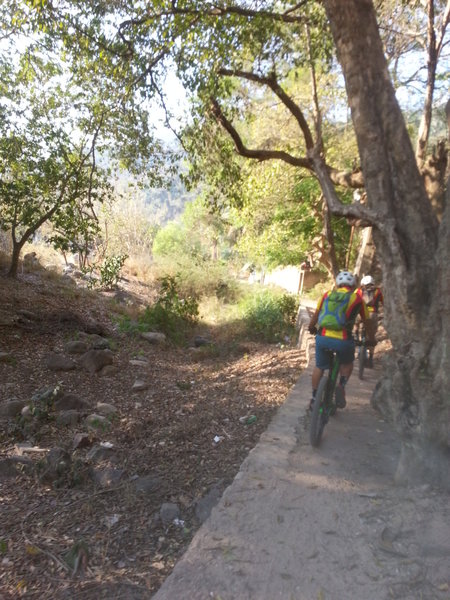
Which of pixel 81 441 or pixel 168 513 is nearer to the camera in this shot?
pixel 168 513

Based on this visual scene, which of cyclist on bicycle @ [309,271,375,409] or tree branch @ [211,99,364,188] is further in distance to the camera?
tree branch @ [211,99,364,188]

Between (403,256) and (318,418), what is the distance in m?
1.68

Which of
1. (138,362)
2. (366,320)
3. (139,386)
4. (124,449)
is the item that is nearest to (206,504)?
(124,449)

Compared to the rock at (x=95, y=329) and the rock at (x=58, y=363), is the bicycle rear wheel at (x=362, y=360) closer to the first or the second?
the rock at (x=58, y=363)

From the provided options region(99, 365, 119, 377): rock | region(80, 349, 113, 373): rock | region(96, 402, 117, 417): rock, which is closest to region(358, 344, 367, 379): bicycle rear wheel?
region(96, 402, 117, 417): rock

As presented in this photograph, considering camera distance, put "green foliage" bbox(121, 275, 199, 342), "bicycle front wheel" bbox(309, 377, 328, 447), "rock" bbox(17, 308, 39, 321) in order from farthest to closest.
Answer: "green foliage" bbox(121, 275, 199, 342) < "rock" bbox(17, 308, 39, 321) < "bicycle front wheel" bbox(309, 377, 328, 447)

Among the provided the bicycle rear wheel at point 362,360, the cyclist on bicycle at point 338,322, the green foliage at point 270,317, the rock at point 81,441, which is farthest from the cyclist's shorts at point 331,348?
the green foliage at point 270,317

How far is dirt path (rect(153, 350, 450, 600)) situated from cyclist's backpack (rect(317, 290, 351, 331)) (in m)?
1.18

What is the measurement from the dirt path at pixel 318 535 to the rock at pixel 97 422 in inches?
78.3

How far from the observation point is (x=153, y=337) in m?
9.79

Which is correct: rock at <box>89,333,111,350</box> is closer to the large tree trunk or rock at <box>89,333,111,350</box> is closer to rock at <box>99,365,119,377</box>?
rock at <box>99,365,119,377</box>

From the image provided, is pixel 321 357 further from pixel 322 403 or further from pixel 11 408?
pixel 11 408

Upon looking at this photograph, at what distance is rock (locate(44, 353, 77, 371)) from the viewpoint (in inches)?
279

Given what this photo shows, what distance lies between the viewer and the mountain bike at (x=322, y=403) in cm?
419
